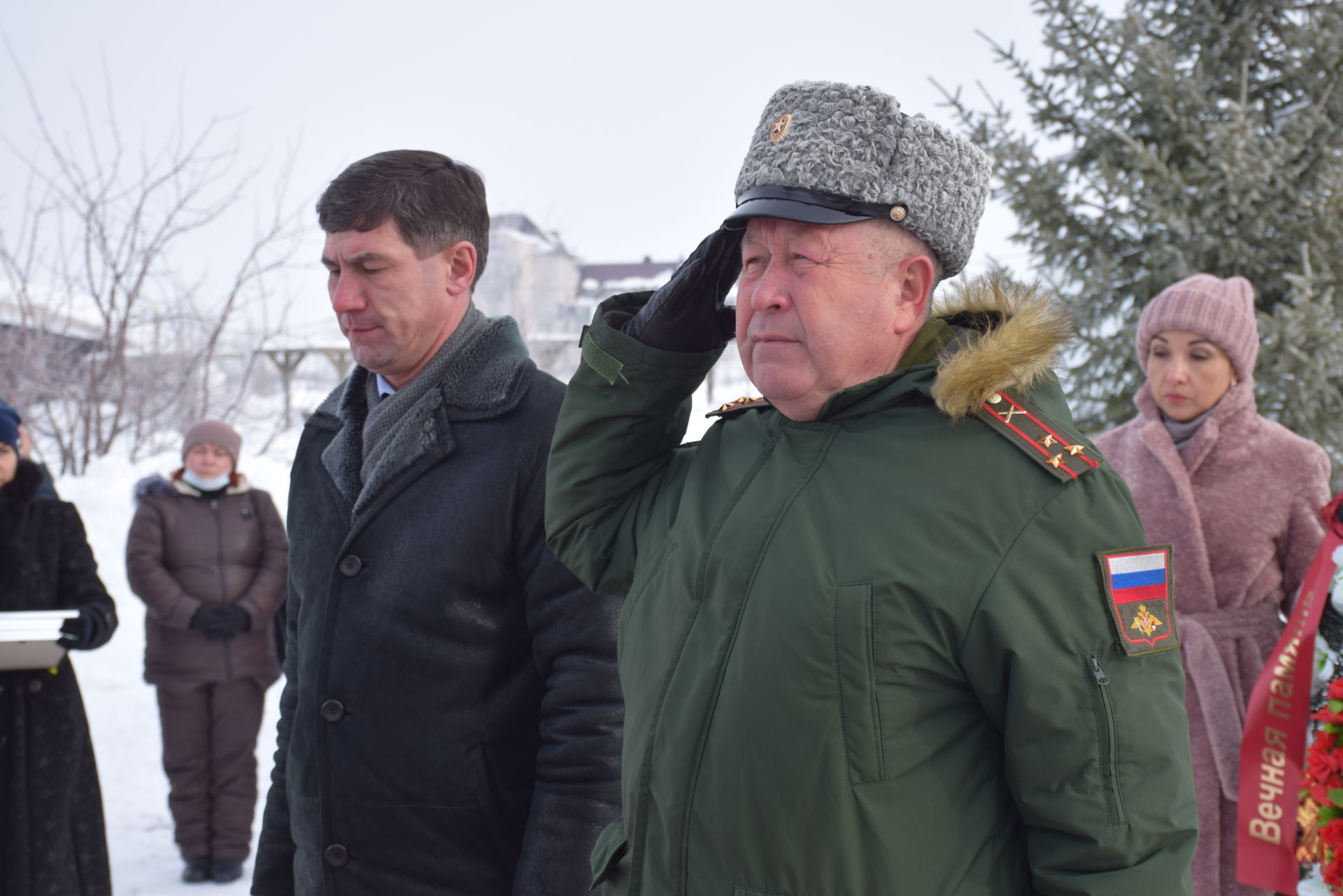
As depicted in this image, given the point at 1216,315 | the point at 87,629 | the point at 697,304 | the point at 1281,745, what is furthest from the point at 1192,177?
the point at 87,629

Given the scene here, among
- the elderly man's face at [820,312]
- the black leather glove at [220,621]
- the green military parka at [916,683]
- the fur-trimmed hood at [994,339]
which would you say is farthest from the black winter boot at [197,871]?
the fur-trimmed hood at [994,339]

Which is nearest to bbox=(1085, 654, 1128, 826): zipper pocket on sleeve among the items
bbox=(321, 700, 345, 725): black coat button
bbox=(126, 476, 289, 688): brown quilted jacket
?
bbox=(321, 700, 345, 725): black coat button

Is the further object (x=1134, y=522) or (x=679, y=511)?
(x=679, y=511)

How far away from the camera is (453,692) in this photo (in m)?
1.91

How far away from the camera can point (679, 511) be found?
1.62 m

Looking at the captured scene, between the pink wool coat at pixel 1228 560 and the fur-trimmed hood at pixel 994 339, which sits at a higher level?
the fur-trimmed hood at pixel 994 339

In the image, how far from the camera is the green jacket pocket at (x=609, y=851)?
154 centimetres

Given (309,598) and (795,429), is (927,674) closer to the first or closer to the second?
(795,429)

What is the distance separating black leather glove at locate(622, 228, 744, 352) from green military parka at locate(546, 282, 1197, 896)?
32cm

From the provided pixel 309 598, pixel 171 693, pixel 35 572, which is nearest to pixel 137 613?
pixel 171 693

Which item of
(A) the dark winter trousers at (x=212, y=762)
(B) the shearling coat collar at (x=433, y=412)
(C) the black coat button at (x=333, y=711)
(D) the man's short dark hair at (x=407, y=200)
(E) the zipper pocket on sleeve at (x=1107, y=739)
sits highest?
(D) the man's short dark hair at (x=407, y=200)

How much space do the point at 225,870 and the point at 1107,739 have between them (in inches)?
180

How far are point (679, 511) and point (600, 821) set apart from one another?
0.62 metres

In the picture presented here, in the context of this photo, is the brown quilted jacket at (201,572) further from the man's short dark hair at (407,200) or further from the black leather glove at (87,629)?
the man's short dark hair at (407,200)
